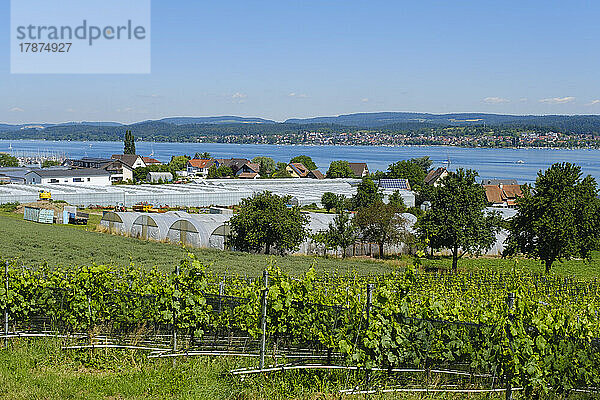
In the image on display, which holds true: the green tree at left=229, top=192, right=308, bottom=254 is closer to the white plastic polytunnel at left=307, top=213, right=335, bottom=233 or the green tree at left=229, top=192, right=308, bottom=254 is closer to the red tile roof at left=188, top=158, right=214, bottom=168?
the white plastic polytunnel at left=307, top=213, right=335, bottom=233

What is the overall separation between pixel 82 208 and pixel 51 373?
1809 inches

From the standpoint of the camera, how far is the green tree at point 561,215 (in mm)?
22625

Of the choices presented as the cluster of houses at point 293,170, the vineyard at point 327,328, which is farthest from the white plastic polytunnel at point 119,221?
the cluster of houses at point 293,170

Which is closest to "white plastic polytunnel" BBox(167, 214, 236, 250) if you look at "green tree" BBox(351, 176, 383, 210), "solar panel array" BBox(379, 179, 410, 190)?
"green tree" BBox(351, 176, 383, 210)

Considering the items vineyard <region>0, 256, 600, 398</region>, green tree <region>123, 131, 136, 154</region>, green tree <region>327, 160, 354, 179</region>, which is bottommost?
green tree <region>327, 160, 354, 179</region>

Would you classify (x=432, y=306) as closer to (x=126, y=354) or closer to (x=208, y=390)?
(x=208, y=390)

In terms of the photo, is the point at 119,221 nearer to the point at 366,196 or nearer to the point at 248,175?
the point at 366,196

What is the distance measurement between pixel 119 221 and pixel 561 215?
2171cm

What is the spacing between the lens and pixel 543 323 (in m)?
6.08

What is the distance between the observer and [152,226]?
30391 millimetres

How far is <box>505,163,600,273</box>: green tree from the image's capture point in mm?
22625

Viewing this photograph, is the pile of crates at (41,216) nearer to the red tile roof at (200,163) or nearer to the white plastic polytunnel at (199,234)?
the white plastic polytunnel at (199,234)

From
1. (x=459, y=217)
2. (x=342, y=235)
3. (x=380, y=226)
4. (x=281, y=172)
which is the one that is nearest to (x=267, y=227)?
(x=342, y=235)

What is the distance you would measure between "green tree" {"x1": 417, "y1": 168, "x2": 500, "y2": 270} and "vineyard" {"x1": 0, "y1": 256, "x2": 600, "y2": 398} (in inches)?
708
